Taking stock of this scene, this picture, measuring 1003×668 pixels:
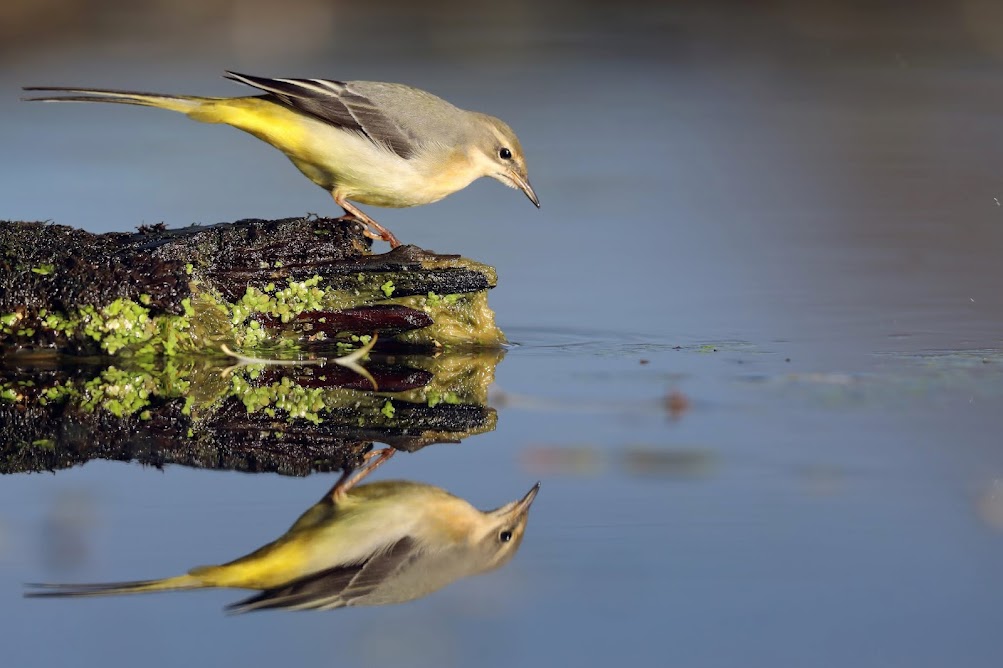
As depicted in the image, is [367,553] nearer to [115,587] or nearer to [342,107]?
[115,587]

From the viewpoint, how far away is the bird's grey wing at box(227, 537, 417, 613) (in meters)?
4.43

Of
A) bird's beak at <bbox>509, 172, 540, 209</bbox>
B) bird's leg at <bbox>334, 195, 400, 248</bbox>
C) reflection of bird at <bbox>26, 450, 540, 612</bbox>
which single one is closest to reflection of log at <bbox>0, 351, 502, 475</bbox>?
reflection of bird at <bbox>26, 450, 540, 612</bbox>

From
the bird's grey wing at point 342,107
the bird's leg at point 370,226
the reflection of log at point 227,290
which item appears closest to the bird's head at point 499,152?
the bird's grey wing at point 342,107

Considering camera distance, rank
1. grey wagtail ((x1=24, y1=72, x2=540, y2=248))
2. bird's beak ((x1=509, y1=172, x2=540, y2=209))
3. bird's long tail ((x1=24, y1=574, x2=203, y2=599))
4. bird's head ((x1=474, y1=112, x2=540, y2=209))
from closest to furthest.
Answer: bird's long tail ((x1=24, y1=574, x2=203, y2=599)), grey wagtail ((x1=24, y1=72, x2=540, y2=248)), bird's head ((x1=474, y1=112, x2=540, y2=209)), bird's beak ((x1=509, y1=172, x2=540, y2=209))

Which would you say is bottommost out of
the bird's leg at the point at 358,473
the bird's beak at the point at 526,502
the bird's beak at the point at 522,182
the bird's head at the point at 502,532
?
the bird's head at the point at 502,532

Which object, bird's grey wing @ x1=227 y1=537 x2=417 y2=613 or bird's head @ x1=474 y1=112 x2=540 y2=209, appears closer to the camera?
bird's grey wing @ x1=227 y1=537 x2=417 y2=613

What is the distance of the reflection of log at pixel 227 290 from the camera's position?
7359 mm

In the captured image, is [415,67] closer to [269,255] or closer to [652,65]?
[652,65]

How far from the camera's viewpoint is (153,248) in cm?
756

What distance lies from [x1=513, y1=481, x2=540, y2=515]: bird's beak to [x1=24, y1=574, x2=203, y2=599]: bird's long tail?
1213 mm

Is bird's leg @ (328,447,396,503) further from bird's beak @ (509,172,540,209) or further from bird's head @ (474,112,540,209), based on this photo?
bird's beak @ (509,172,540,209)

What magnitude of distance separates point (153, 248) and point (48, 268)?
54 cm

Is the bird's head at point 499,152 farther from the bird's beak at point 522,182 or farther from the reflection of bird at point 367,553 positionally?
the reflection of bird at point 367,553

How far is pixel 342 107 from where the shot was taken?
27.0 ft
